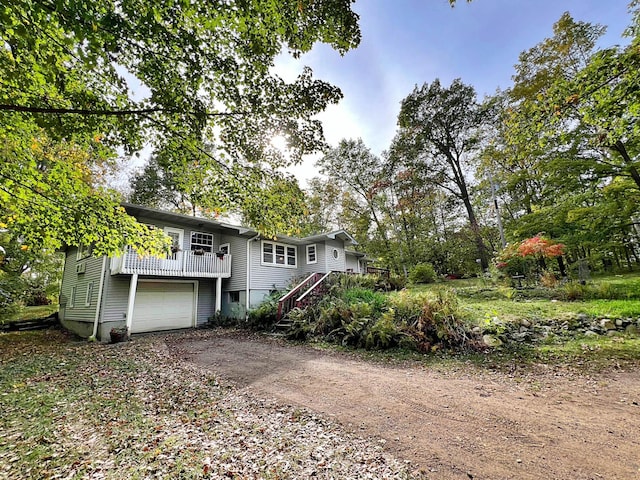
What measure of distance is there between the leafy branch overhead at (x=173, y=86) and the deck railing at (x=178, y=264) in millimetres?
5750

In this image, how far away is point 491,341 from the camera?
583 centimetres

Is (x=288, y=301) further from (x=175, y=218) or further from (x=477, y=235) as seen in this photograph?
(x=477, y=235)

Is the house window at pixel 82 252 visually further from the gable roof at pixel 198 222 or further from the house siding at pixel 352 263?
the house siding at pixel 352 263

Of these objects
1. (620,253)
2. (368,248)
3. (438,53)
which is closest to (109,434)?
(438,53)

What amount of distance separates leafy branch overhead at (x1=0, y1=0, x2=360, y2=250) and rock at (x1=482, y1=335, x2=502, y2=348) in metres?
5.48

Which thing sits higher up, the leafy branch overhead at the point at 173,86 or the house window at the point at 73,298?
the leafy branch overhead at the point at 173,86

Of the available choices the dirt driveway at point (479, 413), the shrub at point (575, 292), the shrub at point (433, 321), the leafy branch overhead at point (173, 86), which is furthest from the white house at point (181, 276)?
the shrub at point (575, 292)

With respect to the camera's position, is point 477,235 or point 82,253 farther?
point 477,235

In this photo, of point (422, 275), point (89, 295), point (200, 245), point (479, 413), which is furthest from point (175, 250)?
point (422, 275)

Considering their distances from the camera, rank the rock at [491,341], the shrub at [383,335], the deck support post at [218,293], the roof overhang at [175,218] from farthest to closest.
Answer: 1. the deck support post at [218,293]
2. the roof overhang at [175,218]
3. the shrub at [383,335]
4. the rock at [491,341]

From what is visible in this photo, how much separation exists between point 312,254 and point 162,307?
8088mm

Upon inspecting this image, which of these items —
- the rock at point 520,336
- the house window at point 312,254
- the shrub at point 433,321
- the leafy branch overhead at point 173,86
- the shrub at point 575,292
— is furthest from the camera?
the house window at point 312,254

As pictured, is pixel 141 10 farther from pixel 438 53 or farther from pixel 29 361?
pixel 29 361

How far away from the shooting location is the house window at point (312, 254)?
15941 millimetres
